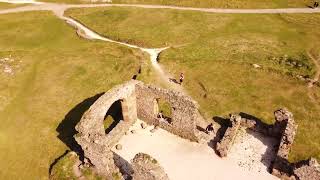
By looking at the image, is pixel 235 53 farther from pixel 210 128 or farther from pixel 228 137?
pixel 228 137

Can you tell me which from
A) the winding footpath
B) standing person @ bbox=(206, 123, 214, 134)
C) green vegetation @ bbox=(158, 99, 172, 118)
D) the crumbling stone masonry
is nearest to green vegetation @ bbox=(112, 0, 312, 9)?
the winding footpath

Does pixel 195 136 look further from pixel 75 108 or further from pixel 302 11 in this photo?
pixel 302 11

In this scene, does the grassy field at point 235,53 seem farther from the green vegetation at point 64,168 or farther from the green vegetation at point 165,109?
the green vegetation at point 64,168

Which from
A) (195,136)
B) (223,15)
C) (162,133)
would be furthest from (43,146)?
(223,15)

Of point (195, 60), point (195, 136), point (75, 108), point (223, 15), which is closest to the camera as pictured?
point (195, 136)

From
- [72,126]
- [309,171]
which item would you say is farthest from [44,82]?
[309,171]

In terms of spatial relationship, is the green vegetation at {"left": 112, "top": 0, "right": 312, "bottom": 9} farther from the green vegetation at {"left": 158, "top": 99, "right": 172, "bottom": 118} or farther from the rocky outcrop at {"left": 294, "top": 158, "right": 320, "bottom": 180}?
the rocky outcrop at {"left": 294, "top": 158, "right": 320, "bottom": 180}

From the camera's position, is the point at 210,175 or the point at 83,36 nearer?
the point at 210,175
